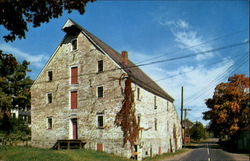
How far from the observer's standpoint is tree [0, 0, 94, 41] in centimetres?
611

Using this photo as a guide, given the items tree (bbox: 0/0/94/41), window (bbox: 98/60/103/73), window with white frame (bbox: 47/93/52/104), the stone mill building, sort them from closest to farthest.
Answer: tree (bbox: 0/0/94/41)
the stone mill building
window (bbox: 98/60/103/73)
window with white frame (bbox: 47/93/52/104)

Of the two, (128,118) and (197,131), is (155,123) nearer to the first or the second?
(128,118)

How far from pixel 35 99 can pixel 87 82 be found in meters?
8.15

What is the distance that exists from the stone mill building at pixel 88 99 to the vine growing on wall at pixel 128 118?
1.47ft

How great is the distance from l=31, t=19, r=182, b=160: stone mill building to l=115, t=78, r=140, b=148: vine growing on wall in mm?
448

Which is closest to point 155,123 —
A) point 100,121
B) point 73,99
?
point 100,121

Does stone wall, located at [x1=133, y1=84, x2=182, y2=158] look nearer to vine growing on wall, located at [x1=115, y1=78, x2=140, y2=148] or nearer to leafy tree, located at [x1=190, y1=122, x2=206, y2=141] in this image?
vine growing on wall, located at [x1=115, y1=78, x2=140, y2=148]

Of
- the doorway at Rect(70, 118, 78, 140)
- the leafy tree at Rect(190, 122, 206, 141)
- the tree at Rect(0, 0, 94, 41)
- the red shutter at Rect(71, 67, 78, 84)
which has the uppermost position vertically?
the red shutter at Rect(71, 67, 78, 84)

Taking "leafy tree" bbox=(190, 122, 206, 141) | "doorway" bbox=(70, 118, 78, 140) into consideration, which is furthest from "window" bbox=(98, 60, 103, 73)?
"leafy tree" bbox=(190, 122, 206, 141)

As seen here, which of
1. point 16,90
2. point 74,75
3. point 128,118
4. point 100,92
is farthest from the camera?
point 16,90

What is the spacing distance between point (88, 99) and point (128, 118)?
17.5 ft

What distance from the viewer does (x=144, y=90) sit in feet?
88.2

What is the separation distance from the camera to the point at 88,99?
990 inches

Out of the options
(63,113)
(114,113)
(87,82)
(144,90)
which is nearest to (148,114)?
(144,90)
